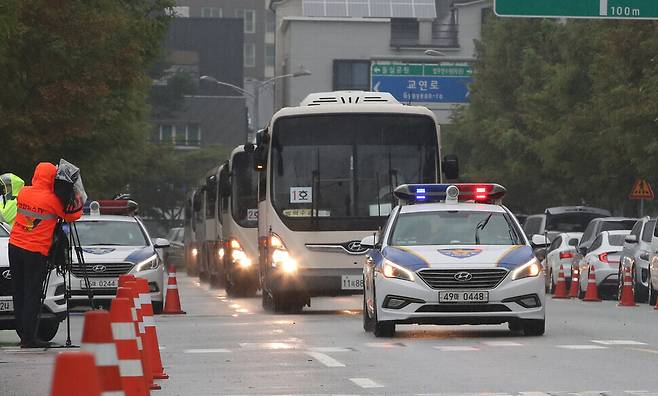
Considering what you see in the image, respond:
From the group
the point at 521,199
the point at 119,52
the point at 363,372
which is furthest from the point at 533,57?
the point at 363,372

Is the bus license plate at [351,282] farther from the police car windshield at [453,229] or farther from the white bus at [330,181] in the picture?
the police car windshield at [453,229]

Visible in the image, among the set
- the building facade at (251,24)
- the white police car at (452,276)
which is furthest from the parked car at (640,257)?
the building facade at (251,24)

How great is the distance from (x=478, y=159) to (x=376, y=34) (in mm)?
39560

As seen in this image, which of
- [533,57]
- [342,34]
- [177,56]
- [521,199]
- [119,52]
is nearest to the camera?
[119,52]

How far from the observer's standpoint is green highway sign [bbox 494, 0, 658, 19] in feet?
98.2

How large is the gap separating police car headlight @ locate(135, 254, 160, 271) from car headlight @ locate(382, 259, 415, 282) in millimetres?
7527

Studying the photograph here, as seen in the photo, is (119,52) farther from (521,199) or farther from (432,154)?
(521,199)

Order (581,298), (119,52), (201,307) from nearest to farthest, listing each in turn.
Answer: (201,307) < (581,298) < (119,52)

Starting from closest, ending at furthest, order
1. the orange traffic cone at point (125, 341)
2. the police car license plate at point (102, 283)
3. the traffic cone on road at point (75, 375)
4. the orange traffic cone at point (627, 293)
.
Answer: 1. the traffic cone on road at point (75, 375)
2. the orange traffic cone at point (125, 341)
3. the police car license plate at point (102, 283)
4. the orange traffic cone at point (627, 293)

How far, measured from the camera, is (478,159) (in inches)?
2596

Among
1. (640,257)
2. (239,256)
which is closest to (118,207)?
(239,256)

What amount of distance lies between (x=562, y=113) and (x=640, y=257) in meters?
20.4

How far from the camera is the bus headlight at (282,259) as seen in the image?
2525cm

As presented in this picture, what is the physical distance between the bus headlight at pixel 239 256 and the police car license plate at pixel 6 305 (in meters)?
17.9
